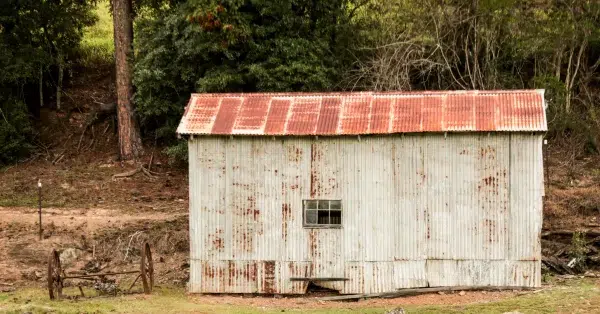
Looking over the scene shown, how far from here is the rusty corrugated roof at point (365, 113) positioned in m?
19.7

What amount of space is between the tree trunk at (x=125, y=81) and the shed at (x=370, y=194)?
13703 mm

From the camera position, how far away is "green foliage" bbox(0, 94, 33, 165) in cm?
3516

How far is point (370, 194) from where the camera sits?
→ 65.9 feet

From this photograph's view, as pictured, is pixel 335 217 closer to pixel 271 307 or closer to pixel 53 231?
pixel 271 307

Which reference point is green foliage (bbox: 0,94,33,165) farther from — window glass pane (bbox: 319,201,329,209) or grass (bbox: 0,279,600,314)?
window glass pane (bbox: 319,201,329,209)

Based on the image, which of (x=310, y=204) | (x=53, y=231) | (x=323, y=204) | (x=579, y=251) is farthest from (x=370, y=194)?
(x=53, y=231)

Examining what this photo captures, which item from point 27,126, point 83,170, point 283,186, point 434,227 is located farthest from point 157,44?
point 434,227

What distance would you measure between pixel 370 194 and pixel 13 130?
21.2 meters

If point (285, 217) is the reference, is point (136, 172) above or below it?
above

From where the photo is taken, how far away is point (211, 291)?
67.8 feet

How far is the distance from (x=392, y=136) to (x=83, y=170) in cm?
1804

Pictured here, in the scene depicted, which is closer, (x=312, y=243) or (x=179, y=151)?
(x=312, y=243)

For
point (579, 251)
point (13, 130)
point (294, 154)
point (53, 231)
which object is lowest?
point (579, 251)

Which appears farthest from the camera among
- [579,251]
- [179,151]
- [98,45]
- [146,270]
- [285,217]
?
[98,45]
